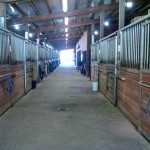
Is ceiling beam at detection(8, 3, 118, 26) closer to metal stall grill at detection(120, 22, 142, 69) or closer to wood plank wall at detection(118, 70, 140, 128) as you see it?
metal stall grill at detection(120, 22, 142, 69)

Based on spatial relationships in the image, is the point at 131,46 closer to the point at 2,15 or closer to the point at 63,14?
the point at 2,15

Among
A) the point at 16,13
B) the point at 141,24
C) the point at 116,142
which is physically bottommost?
the point at 116,142

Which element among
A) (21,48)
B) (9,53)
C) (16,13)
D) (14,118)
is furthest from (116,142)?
(16,13)

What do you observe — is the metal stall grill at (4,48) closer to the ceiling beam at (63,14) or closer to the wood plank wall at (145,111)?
the wood plank wall at (145,111)

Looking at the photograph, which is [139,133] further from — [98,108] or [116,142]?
[98,108]

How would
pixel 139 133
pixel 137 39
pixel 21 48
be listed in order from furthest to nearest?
pixel 21 48, pixel 137 39, pixel 139 133

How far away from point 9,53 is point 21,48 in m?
1.66

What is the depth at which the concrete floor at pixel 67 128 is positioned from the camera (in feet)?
10.5

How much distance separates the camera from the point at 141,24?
12.1 ft

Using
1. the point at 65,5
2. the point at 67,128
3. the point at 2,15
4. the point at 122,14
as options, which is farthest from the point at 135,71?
the point at 65,5

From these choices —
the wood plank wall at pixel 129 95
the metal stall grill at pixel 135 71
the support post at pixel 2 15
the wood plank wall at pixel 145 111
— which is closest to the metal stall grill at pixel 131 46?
the metal stall grill at pixel 135 71

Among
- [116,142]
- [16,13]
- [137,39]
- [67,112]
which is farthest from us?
[16,13]

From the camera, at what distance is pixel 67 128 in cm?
397

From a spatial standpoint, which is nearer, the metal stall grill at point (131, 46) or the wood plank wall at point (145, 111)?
the wood plank wall at point (145, 111)
